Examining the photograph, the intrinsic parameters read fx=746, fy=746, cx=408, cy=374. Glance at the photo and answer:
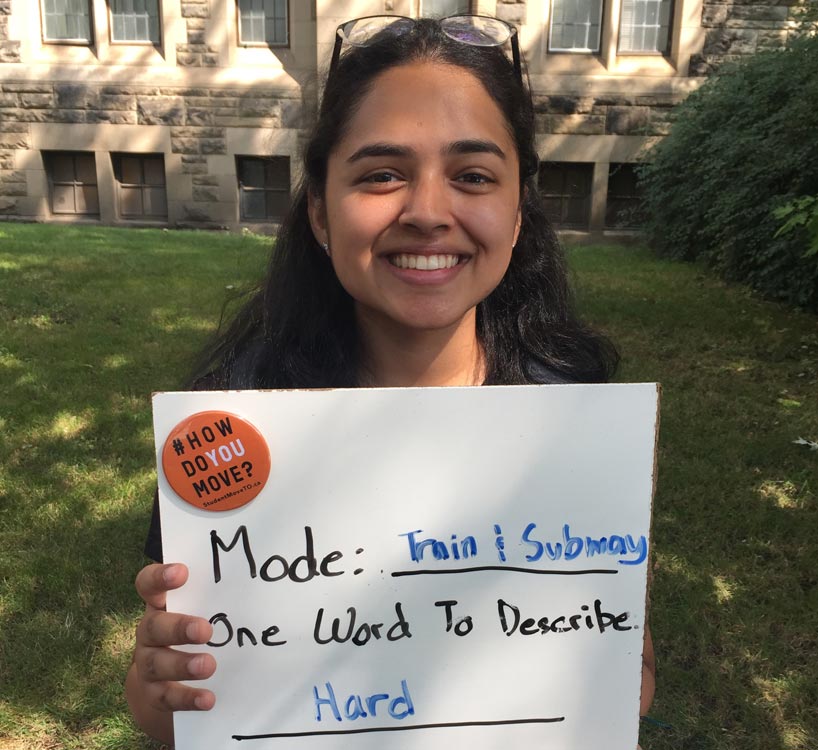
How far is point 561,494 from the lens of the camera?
1.11m

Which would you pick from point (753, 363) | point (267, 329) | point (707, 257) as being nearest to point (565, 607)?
point (267, 329)

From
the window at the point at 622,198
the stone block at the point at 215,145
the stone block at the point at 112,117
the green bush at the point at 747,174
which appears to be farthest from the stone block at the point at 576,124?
the stone block at the point at 112,117

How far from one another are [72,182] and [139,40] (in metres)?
2.28

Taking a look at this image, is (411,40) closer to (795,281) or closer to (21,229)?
(795,281)

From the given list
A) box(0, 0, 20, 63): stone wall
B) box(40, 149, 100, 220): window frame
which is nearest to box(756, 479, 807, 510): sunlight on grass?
box(40, 149, 100, 220): window frame

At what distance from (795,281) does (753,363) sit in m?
1.45

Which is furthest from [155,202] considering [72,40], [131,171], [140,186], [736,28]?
[736,28]

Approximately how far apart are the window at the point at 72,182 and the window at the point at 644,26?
312 inches

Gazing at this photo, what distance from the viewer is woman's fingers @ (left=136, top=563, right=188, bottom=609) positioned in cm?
103

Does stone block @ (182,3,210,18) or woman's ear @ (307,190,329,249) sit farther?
stone block @ (182,3,210,18)

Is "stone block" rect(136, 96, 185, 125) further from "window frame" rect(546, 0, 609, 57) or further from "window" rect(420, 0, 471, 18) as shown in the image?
"window frame" rect(546, 0, 609, 57)

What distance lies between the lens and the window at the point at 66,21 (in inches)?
423

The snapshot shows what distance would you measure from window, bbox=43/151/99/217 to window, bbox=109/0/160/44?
1.80 metres

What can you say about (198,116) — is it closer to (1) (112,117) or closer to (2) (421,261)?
(1) (112,117)
